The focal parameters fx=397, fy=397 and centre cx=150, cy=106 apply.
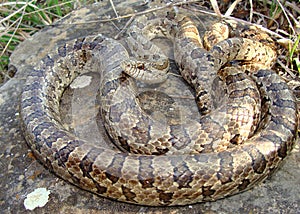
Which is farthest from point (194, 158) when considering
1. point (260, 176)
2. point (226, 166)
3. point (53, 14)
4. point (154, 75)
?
point (53, 14)

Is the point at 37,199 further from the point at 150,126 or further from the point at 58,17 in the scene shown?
the point at 58,17

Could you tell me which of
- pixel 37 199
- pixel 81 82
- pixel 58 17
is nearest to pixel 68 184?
pixel 37 199

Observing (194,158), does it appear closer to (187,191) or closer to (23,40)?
(187,191)

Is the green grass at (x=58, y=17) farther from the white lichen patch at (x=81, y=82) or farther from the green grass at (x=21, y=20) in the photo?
the white lichen patch at (x=81, y=82)

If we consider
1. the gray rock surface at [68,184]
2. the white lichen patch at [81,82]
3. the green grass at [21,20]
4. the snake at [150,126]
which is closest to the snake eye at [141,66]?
the snake at [150,126]

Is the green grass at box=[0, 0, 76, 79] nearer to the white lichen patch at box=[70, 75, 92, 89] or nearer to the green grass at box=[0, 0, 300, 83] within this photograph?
the green grass at box=[0, 0, 300, 83]
